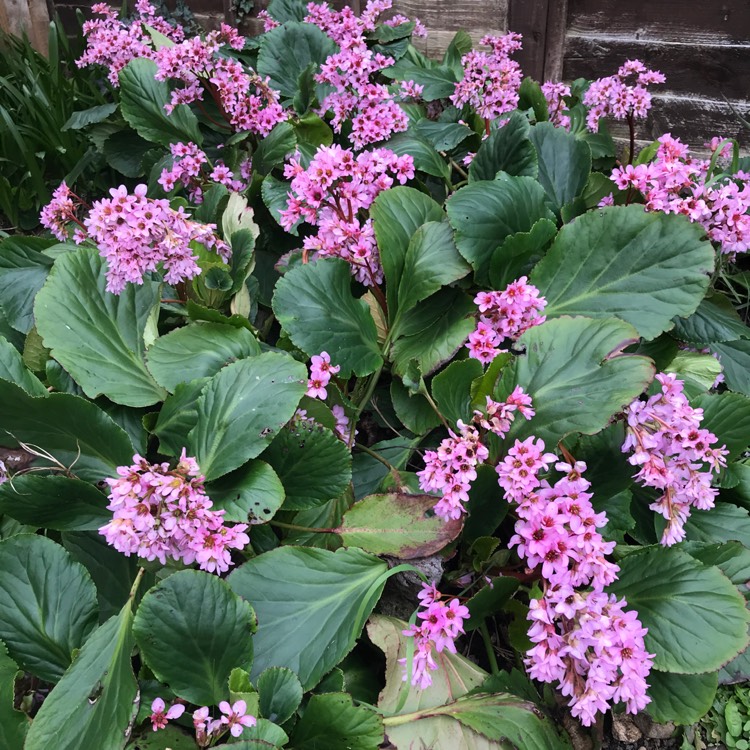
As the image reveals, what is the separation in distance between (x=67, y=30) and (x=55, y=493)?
3.73 metres

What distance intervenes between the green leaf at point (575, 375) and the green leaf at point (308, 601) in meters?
0.37

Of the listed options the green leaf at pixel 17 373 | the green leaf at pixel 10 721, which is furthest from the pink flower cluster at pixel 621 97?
the green leaf at pixel 10 721

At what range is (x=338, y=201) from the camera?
1396mm

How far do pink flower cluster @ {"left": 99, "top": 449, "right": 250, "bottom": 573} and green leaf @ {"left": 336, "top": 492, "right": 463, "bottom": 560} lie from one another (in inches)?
9.6

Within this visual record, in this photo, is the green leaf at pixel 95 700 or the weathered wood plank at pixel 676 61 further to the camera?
the weathered wood plank at pixel 676 61

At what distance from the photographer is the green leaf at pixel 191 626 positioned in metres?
0.98

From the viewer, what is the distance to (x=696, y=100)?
9.15 feet

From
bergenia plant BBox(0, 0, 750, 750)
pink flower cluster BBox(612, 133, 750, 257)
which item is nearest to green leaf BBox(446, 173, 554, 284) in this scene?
bergenia plant BBox(0, 0, 750, 750)

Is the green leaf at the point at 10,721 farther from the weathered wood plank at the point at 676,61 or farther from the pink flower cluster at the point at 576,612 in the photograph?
the weathered wood plank at the point at 676,61

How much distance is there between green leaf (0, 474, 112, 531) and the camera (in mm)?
1098

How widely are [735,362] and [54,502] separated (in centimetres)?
152

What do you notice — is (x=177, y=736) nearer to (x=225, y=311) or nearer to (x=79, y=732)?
(x=79, y=732)

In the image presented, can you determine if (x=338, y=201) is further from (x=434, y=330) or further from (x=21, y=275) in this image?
(x=21, y=275)

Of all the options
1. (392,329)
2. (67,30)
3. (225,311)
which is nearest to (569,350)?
(392,329)
